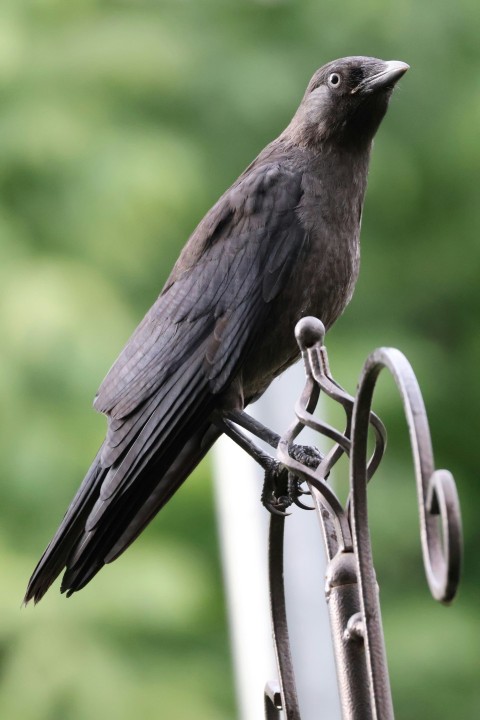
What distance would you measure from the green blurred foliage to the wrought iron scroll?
2.09 m

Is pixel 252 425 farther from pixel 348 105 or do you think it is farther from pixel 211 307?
pixel 348 105

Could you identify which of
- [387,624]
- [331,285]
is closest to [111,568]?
[387,624]

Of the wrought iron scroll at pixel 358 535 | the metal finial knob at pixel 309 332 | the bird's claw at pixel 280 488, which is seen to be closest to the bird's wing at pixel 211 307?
the bird's claw at pixel 280 488

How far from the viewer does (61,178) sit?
4.75 metres

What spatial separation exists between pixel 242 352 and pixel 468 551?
221 centimetres

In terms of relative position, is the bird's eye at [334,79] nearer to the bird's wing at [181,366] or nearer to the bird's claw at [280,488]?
the bird's wing at [181,366]

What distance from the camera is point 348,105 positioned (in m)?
3.12

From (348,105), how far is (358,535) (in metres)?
1.70

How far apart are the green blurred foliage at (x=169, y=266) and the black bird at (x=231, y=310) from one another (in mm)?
1190

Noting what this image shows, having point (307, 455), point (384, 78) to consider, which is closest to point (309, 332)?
point (307, 455)

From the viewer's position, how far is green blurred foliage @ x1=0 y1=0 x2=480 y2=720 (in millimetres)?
4172

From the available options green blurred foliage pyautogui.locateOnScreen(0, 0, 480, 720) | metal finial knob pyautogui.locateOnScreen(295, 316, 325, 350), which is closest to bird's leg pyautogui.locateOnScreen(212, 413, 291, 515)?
metal finial knob pyautogui.locateOnScreen(295, 316, 325, 350)

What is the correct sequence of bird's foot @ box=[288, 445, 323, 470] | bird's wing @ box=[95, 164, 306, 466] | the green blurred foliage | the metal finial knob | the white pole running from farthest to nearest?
the green blurred foliage
the white pole
bird's wing @ box=[95, 164, 306, 466]
bird's foot @ box=[288, 445, 323, 470]
the metal finial knob

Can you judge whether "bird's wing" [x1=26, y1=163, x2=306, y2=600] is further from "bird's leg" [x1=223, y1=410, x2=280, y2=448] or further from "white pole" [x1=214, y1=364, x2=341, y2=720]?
"white pole" [x1=214, y1=364, x2=341, y2=720]
